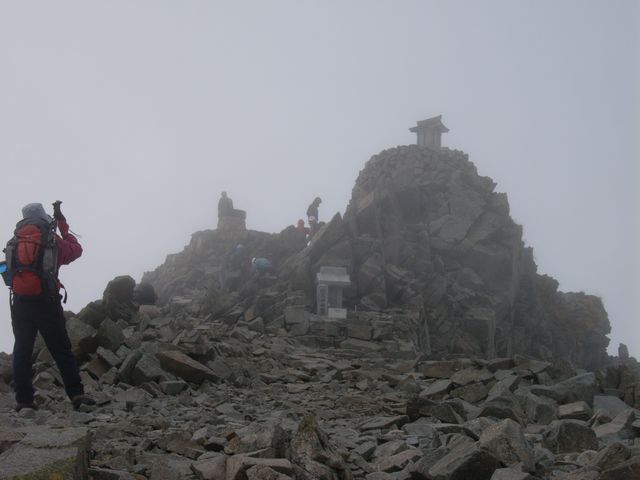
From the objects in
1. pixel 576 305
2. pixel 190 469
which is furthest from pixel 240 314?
pixel 576 305

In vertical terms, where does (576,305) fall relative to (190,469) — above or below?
above

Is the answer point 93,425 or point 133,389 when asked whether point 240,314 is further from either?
point 93,425

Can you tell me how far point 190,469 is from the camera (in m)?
5.37

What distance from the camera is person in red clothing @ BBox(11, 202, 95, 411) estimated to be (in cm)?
762

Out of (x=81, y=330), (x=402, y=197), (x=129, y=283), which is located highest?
(x=402, y=197)

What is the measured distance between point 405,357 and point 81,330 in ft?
30.4

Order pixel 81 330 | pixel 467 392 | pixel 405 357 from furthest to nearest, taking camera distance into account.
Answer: pixel 405 357 → pixel 81 330 → pixel 467 392

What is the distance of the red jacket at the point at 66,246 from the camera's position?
786 cm

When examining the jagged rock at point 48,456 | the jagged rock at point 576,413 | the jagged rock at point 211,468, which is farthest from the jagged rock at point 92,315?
the jagged rock at point 576,413

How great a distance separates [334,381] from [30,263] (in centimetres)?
665

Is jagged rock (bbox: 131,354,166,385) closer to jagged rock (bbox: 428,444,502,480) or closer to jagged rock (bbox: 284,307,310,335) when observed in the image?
jagged rock (bbox: 428,444,502,480)

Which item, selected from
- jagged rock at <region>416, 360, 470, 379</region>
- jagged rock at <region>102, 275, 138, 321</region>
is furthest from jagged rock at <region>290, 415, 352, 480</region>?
jagged rock at <region>102, 275, 138, 321</region>

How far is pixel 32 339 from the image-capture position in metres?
7.80

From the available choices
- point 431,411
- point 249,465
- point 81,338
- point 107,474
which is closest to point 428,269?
point 81,338
